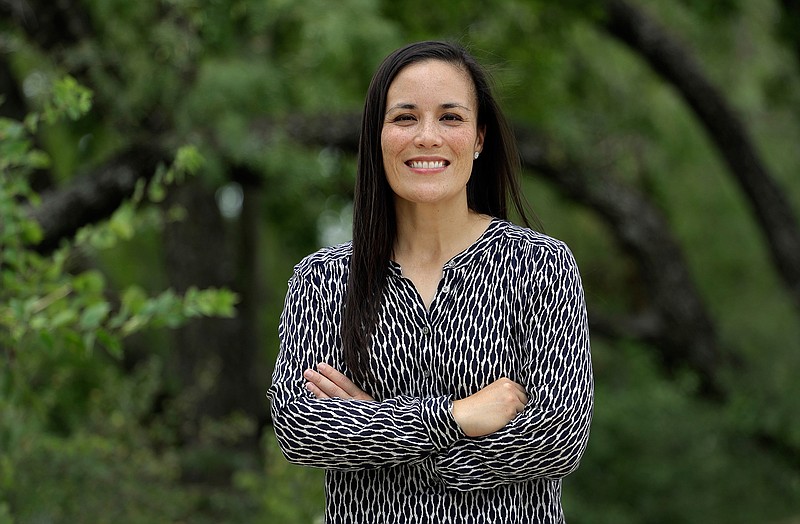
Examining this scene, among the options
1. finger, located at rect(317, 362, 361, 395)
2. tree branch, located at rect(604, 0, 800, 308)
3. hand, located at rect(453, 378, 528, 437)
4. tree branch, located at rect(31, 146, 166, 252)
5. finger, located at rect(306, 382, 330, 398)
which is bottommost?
hand, located at rect(453, 378, 528, 437)

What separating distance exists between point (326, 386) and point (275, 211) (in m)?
7.51

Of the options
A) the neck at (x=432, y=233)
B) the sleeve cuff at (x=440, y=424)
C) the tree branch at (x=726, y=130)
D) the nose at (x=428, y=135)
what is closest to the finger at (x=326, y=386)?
the sleeve cuff at (x=440, y=424)

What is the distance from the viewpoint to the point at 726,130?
8.79m

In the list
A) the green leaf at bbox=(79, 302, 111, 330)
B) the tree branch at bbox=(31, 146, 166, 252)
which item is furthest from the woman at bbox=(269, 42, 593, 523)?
the tree branch at bbox=(31, 146, 166, 252)

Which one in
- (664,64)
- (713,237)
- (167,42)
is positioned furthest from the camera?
(713,237)

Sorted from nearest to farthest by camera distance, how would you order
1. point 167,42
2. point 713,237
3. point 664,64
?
1. point 167,42
2. point 664,64
3. point 713,237

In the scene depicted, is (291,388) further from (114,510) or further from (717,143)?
(717,143)

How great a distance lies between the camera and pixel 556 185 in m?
8.64

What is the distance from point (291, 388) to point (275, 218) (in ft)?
24.7

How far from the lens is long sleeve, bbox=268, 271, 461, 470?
7.07 ft

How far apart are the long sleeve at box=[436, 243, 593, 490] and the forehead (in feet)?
1.23

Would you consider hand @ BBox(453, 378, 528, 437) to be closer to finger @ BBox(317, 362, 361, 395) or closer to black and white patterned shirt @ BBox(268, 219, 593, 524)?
black and white patterned shirt @ BBox(268, 219, 593, 524)

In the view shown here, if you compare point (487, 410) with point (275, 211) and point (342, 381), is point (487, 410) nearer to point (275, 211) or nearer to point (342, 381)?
point (342, 381)

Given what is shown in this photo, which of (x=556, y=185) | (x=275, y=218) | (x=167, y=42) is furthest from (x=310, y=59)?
(x=275, y=218)
